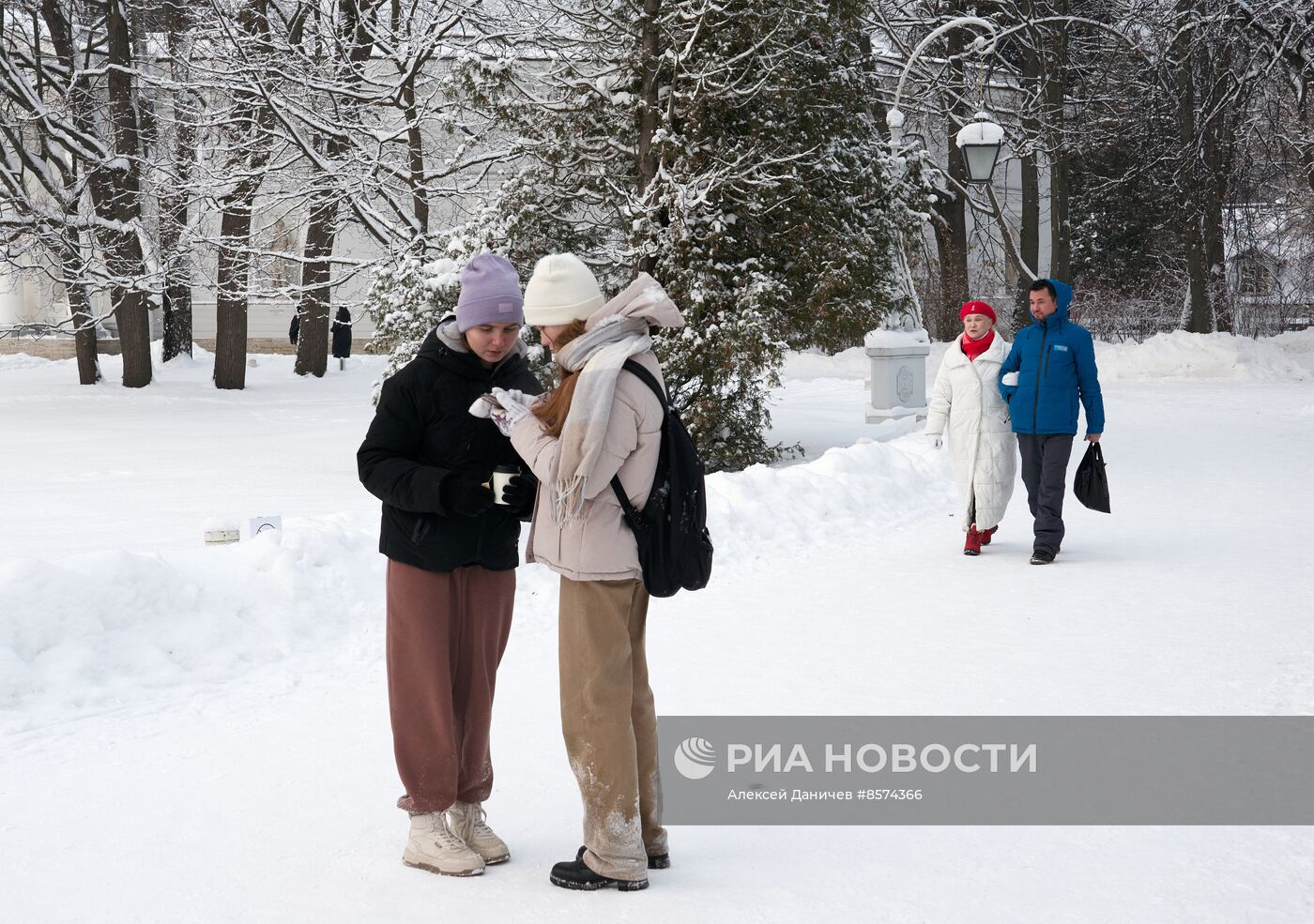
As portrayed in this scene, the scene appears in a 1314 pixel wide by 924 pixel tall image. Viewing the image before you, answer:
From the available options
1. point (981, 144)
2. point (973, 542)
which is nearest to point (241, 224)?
point (981, 144)

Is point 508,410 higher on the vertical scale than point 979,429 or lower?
higher

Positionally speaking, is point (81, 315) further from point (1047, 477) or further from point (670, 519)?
point (670, 519)

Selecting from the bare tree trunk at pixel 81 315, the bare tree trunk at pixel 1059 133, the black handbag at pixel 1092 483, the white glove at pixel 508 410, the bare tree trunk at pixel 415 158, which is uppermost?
the bare tree trunk at pixel 1059 133

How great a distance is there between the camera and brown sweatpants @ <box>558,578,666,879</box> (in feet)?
12.2

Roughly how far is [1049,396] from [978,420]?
19.6 inches

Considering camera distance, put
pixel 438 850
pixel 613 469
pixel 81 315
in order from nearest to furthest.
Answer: pixel 613 469 → pixel 438 850 → pixel 81 315

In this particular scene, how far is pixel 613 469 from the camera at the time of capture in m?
3.66

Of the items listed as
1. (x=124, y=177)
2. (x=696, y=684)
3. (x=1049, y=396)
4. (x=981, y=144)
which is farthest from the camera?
(x=124, y=177)

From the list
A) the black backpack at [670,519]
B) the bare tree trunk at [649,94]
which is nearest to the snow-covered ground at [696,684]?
the black backpack at [670,519]

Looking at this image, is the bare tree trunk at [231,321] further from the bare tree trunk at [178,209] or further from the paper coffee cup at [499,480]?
the paper coffee cup at [499,480]

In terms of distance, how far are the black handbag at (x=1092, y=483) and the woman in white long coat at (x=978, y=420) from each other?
1.45 ft

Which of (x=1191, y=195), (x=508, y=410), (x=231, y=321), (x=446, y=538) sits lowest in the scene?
(x=446, y=538)

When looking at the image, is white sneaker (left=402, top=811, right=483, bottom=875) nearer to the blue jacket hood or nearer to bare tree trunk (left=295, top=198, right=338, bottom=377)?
the blue jacket hood

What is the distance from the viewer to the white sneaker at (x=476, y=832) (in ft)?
13.3
